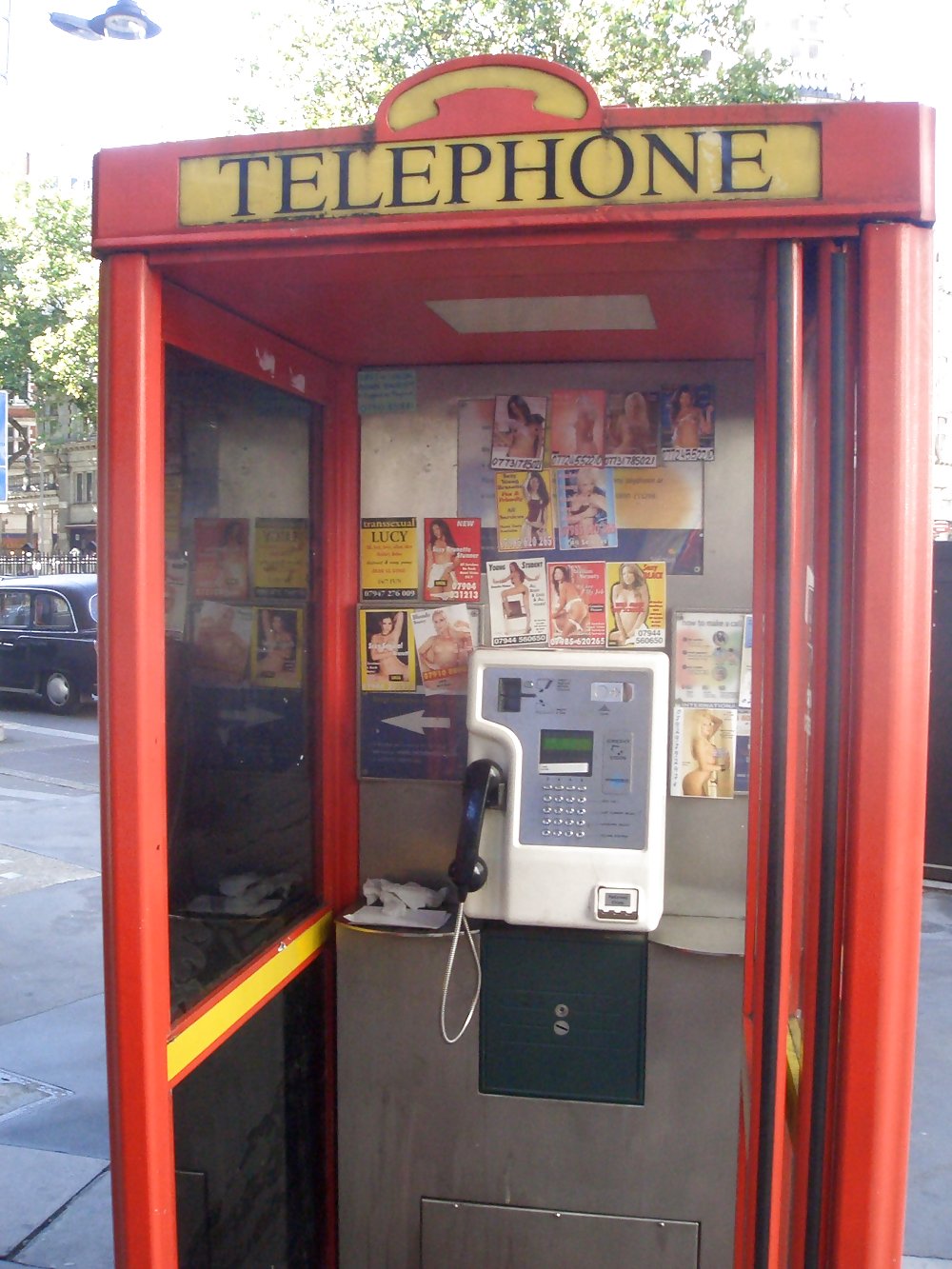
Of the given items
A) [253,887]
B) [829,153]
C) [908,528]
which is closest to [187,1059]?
[253,887]

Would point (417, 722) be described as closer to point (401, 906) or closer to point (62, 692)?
point (401, 906)

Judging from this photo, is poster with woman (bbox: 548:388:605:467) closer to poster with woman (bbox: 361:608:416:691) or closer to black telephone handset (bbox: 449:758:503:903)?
poster with woman (bbox: 361:608:416:691)

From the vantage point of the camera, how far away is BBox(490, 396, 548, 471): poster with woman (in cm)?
253

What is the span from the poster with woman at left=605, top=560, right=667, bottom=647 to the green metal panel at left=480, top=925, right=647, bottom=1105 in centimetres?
63

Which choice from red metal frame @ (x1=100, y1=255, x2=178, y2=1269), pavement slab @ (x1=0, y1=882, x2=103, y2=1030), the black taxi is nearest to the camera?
red metal frame @ (x1=100, y1=255, x2=178, y2=1269)

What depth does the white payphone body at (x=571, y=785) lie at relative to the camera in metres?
2.31

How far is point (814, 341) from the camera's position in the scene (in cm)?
169

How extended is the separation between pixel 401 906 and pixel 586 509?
96 cm

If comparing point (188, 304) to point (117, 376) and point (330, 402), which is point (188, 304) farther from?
point (330, 402)

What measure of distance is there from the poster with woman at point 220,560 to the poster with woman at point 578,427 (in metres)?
0.69

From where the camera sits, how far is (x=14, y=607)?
1378 centimetres

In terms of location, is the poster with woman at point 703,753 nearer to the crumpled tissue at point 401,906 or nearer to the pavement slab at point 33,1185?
the crumpled tissue at point 401,906

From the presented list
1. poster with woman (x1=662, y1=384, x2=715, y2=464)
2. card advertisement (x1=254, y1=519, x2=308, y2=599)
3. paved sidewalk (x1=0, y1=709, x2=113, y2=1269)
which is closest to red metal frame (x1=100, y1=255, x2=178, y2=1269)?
card advertisement (x1=254, y1=519, x2=308, y2=599)

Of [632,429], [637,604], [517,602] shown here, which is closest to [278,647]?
[517,602]
